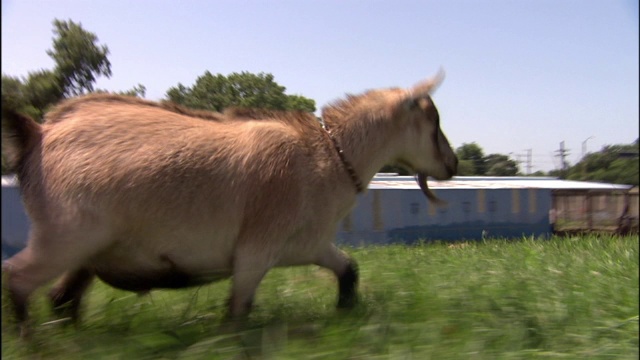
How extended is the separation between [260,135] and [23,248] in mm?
1635

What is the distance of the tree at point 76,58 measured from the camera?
4.30 metres

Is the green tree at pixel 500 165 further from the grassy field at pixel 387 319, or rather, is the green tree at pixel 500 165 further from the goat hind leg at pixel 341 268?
the goat hind leg at pixel 341 268

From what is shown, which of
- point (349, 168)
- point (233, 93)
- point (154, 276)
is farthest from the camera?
point (233, 93)

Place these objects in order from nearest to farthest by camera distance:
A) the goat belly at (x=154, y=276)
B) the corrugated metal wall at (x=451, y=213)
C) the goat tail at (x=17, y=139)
A: 1. the goat tail at (x=17, y=139)
2. the goat belly at (x=154, y=276)
3. the corrugated metal wall at (x=451, y=213)

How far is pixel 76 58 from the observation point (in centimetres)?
448

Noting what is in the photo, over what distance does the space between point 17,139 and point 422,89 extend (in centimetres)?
288

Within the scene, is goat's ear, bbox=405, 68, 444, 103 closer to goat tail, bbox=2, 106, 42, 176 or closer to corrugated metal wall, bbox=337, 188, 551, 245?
goat tail, bbox=2, 106, 42, 176

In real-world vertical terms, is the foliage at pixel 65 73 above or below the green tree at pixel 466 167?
above

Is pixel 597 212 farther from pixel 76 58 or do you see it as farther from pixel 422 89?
pixel 76 58

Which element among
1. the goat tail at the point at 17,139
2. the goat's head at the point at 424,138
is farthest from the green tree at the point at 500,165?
the goat tail at the point at 17,139

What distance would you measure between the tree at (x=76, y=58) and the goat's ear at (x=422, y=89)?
230 centimetres

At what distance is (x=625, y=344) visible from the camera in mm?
3391

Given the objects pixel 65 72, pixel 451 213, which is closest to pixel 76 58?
pixel 65 72

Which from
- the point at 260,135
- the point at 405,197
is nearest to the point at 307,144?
the point at 260,135
